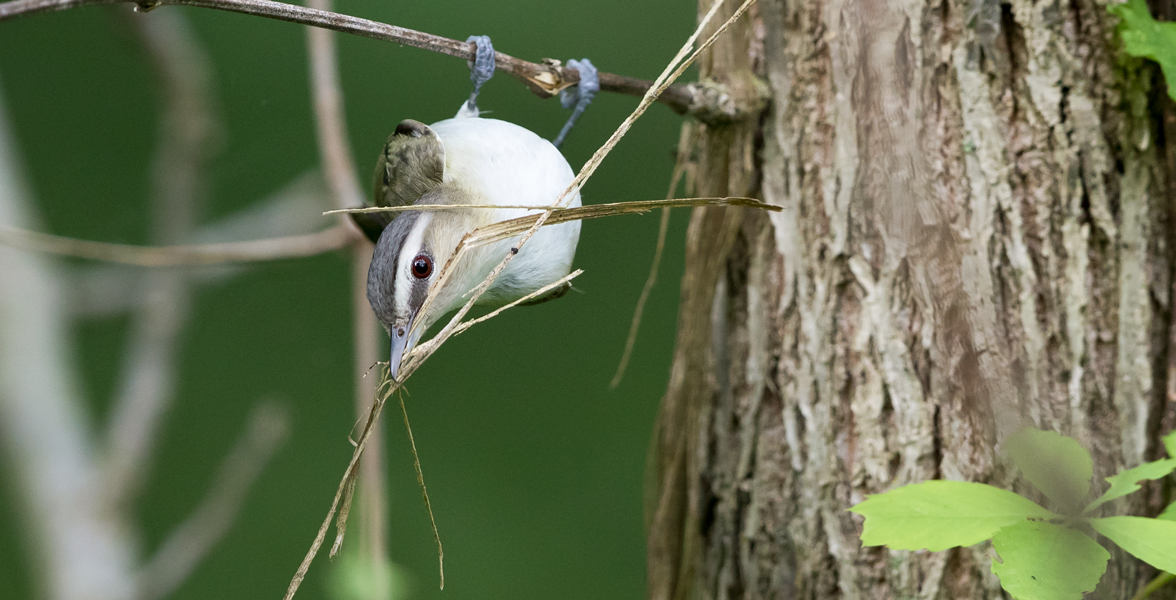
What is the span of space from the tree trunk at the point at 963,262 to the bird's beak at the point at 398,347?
0.44m

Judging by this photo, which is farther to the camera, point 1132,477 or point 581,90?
point 581,90

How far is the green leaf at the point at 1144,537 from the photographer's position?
551 mm

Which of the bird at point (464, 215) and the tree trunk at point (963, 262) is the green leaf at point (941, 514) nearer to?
the tree trunk at point (963, 262)

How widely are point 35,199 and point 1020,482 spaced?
292 centimetres

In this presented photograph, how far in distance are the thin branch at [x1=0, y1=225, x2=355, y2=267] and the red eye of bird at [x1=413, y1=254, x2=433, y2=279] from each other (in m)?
0.21

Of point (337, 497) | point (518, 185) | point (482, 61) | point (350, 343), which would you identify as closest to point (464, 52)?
point (482, 61)

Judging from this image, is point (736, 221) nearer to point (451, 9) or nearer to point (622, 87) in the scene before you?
point (622, 87)

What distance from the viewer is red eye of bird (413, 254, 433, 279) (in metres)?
0.99

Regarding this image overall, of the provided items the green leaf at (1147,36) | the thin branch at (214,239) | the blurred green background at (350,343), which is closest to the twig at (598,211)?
the green leaf at (1147,36)

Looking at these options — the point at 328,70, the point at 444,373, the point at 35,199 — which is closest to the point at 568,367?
the point at 444,373

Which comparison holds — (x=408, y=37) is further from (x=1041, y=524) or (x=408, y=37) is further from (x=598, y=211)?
(x=1041, y=524)

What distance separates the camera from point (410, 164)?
3.75ft

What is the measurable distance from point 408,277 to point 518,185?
190mm

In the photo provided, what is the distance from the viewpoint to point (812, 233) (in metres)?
0.92
